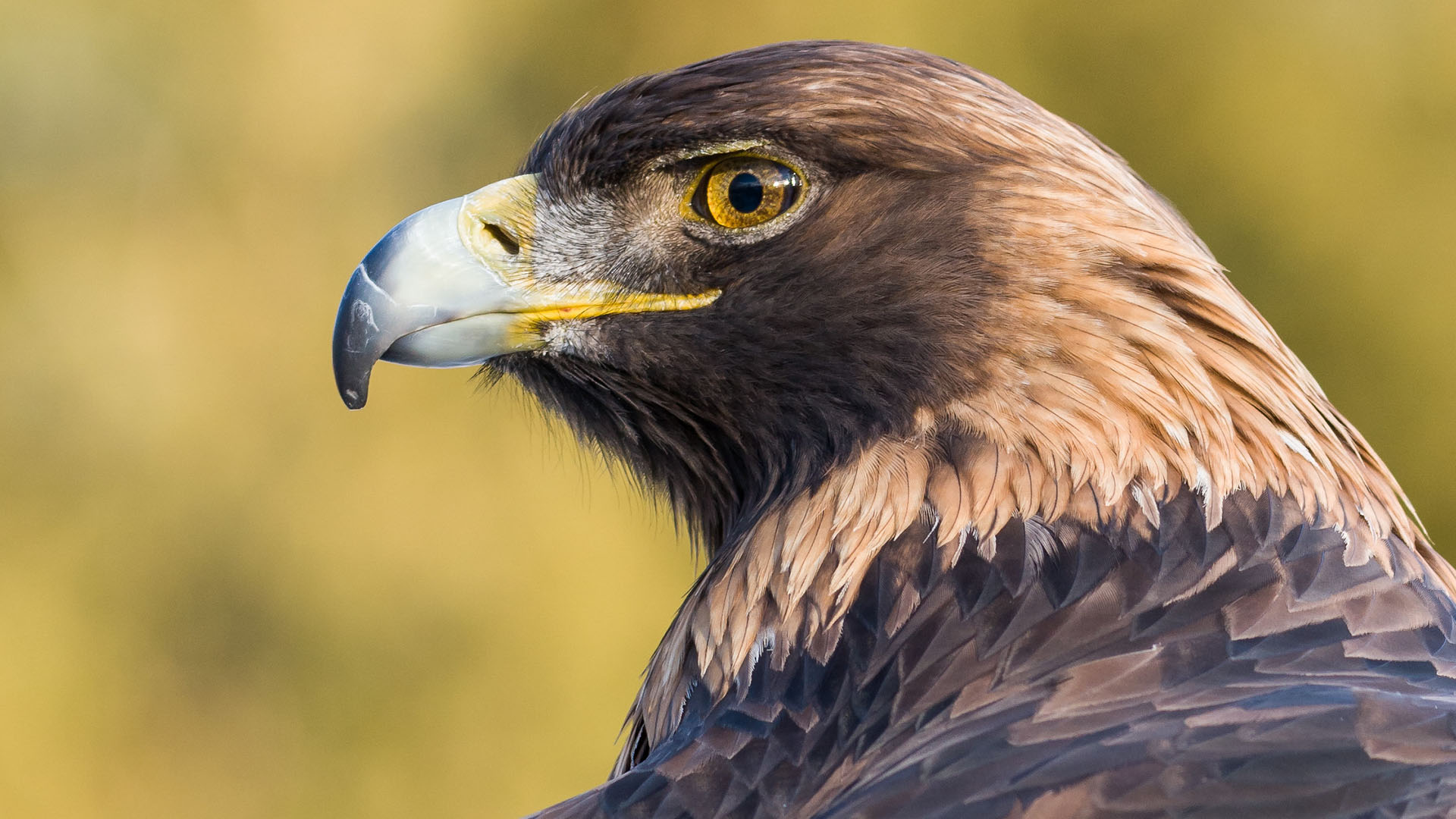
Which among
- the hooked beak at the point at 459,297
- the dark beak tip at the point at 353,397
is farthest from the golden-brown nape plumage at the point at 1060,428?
the dark beak tip at the point at 353,397

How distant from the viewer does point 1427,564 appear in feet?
6.61

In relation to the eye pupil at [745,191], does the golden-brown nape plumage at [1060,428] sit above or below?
below

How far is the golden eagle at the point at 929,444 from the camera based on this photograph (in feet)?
5.34

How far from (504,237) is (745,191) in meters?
0.36

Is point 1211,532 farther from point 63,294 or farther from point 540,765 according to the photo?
point 63,294

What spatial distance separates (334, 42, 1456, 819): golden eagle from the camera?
163 centimetres

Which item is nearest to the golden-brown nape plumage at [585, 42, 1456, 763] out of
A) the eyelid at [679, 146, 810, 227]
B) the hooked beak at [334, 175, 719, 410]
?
the eyelid at [679, 146, 810, 227]

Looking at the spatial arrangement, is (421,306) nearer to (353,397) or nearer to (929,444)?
(353,397)

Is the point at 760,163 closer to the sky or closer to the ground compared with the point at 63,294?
closer to the ground

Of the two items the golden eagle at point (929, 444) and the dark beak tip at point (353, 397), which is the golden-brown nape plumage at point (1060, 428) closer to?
the golden eagle at point (929, 444)

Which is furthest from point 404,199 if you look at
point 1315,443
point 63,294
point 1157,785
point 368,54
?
point 1157,785

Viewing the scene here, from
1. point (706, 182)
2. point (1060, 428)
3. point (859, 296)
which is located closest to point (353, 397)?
point (706, 182)

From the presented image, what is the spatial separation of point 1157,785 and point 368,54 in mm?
5928

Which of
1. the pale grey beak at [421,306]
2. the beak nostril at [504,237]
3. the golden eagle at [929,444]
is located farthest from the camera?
the beak nostril at [504,237]
